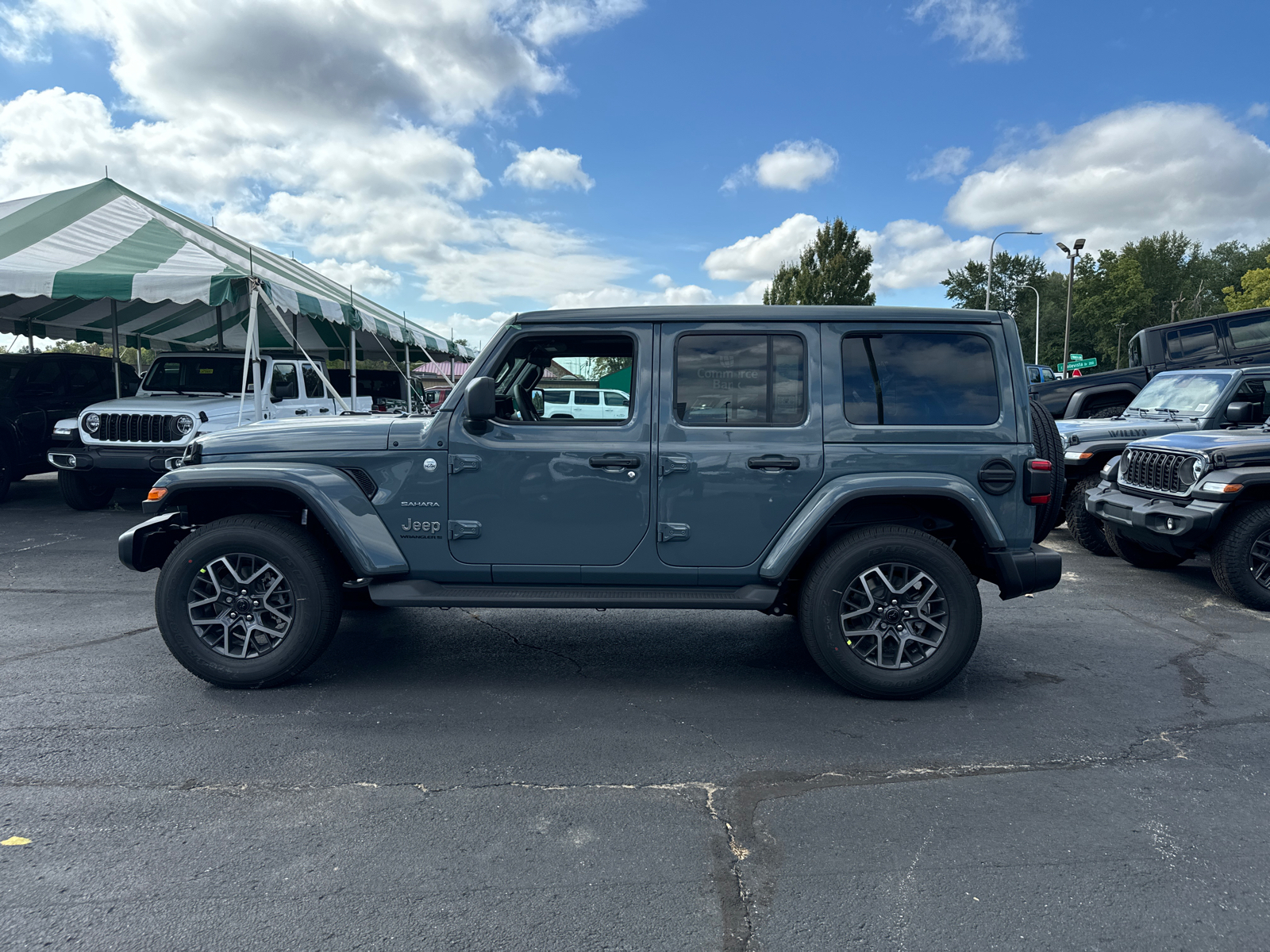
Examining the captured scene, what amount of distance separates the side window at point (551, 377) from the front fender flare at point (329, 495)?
84 cm

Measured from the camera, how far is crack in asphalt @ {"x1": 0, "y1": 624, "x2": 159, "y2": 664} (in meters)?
4.71

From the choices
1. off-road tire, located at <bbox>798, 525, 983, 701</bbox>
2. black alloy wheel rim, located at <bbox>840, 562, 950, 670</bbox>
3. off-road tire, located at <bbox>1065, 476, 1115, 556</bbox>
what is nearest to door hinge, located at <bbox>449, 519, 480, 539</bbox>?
off-road tire, located at <bbox>798, 525, 983, 701</bbox>

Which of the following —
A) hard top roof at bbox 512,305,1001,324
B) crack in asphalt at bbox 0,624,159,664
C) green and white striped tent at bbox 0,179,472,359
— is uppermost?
green and white striped tent at bbox 0,179,472,359

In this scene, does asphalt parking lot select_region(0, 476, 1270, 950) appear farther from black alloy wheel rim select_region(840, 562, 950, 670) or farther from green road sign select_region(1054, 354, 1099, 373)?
green road sign select_region(1054, 354, 1099, 373)

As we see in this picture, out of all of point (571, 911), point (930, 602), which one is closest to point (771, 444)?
point (930, 602)

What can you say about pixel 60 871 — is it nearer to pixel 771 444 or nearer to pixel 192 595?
pixel 192 595

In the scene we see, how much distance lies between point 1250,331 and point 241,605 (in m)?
13.8

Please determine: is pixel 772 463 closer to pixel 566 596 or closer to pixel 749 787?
pixel 566 596

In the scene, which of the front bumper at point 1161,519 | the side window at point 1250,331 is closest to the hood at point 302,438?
the front bumper at point 1161,519

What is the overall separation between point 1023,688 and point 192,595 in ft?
14.3

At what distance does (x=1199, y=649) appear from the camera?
5.11 meters

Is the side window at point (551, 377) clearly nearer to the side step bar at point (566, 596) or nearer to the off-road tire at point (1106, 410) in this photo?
the side step bar at point (566, 596)

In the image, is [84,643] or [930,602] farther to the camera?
[84,643]

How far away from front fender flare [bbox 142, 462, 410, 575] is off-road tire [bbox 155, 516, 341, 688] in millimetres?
193
